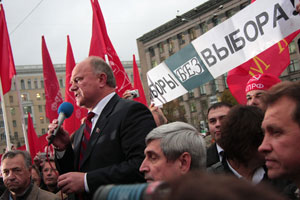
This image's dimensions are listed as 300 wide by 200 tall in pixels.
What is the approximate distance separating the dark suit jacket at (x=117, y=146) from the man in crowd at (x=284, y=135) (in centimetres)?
95

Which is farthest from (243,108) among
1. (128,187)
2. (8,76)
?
(8,76)

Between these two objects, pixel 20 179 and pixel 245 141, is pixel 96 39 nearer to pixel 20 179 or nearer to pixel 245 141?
pixel 20 179

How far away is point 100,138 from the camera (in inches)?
109

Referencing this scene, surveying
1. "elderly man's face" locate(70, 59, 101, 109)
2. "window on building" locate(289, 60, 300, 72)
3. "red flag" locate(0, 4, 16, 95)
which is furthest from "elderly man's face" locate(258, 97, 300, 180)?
"window on building" locate(289, 60, 300, 72)

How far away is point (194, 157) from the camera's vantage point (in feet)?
7.71

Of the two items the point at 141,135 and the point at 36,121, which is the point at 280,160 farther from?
the point at 36,121

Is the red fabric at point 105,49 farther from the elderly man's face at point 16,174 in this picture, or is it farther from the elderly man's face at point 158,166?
the elderly man's face at point 158,166

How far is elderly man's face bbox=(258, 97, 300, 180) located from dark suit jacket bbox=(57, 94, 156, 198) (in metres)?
0.95

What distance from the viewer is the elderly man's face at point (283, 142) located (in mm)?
1862

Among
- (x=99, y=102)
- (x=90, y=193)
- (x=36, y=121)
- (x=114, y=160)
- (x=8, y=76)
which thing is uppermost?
(x=36, y=121)

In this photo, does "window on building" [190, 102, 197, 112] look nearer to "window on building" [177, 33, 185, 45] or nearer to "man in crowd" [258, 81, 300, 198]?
"window on building" [177, 33, 185, 45]

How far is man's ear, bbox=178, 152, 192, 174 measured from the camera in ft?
7.59

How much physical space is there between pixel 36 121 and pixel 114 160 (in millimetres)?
72247

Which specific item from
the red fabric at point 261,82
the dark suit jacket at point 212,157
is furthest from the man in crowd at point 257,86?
the dark suit jacket at point 212,157
